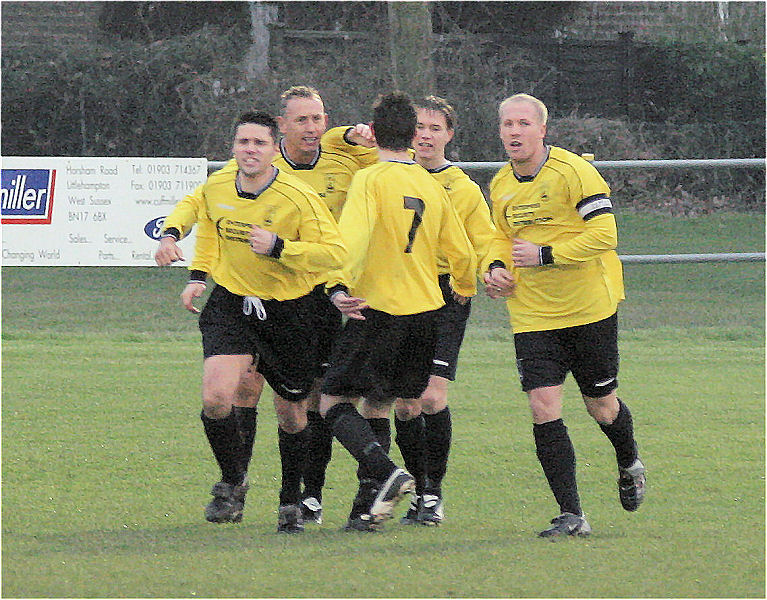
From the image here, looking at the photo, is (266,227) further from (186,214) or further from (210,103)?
(210,103)

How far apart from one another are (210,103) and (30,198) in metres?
7.29

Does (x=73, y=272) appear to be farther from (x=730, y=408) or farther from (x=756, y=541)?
(x=756, y=541)

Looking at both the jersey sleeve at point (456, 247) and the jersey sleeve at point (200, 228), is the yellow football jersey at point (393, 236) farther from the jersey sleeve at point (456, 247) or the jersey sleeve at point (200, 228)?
the jersey sleeve at point (200, 228)

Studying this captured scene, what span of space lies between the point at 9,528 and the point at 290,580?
5.11 ft

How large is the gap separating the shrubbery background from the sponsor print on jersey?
6680 millimetres

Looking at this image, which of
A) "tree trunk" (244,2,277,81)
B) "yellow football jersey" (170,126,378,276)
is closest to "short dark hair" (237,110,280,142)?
"yellow football jersey" (170,126,378,276)

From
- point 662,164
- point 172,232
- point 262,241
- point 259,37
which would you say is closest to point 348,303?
point 262,241

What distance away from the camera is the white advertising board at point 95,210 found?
1273 centimetres

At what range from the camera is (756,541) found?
5898mm

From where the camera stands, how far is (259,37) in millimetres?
21688

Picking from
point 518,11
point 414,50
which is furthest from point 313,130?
point 518,11

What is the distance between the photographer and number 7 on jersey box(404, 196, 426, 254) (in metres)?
6.14

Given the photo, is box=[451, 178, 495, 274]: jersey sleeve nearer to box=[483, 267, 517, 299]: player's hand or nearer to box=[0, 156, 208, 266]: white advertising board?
box=[483, 267, 517, 299]: player's hand

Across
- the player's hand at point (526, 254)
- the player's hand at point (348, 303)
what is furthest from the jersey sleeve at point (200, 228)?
the player's hand at point (526, 254)
